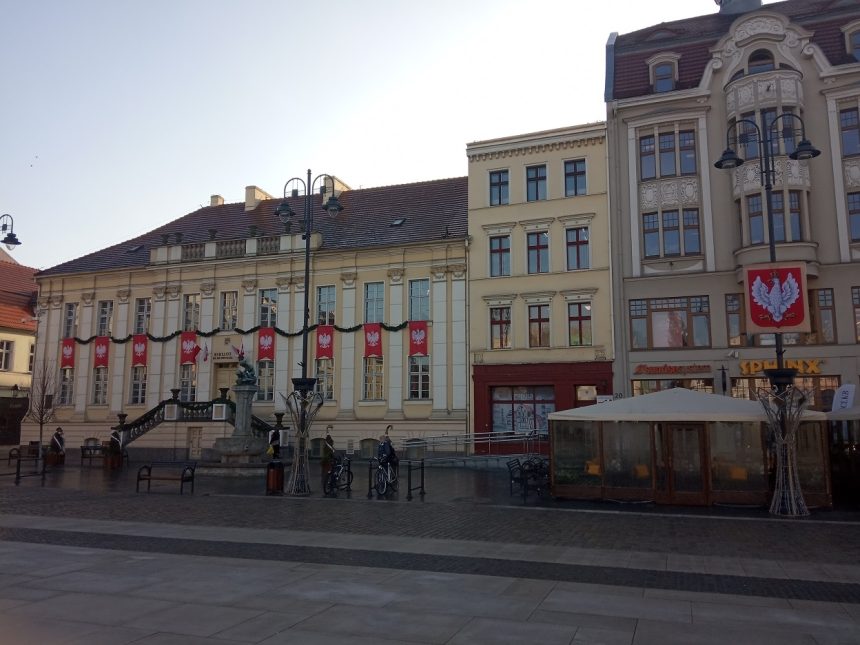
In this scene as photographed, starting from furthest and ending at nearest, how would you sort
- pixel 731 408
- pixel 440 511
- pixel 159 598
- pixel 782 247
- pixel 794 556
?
1. pixel 782 247
2. pixel 731 408
3. pixel 440 511
4. pixel 794 556
5. pixel 159 598

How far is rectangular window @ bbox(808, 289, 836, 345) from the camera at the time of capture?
2741cm

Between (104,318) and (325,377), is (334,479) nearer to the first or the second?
(325,377)

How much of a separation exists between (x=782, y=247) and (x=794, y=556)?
63.6 ft

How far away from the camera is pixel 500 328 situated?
33.1 meters

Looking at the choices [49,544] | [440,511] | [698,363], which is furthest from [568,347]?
[49,544]

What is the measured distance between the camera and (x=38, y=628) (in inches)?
273

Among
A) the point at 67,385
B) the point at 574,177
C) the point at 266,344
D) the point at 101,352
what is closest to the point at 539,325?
the point at 574,177

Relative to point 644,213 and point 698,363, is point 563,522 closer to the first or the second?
point 698,363

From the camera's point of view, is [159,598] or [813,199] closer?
[159,598]

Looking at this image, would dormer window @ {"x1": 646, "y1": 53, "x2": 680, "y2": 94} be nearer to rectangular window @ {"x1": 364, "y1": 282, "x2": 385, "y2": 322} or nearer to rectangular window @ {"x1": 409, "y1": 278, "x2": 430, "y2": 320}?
rectangular window @ {"x1": 409, "y1": 278, "x2": 430, "y2": 320}

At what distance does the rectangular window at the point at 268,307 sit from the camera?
3753 cm

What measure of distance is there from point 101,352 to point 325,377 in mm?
14259

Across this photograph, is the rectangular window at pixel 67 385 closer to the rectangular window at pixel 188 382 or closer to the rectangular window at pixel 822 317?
the rectangular window at pixel 188 382

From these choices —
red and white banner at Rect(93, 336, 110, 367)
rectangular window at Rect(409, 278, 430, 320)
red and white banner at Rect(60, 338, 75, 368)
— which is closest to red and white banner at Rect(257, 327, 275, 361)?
rectangular window at Rect(409, 278, 430, 320)
